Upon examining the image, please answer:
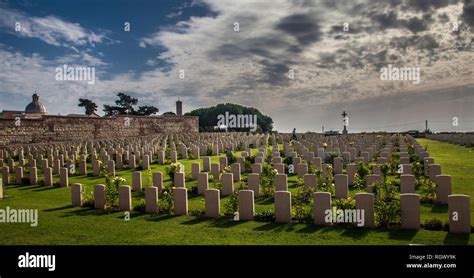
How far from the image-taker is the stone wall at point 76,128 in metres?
28.6

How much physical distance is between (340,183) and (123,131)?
117ft

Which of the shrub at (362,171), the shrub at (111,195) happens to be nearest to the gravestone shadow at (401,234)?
the shrub at (362,171)

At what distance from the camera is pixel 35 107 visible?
5906cm

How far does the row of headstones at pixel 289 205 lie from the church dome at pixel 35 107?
183ft

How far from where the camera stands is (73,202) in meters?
10.3

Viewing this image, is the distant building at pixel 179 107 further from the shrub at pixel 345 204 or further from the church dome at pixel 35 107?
the shrub at pixel 345 204

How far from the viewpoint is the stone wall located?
28562 mm

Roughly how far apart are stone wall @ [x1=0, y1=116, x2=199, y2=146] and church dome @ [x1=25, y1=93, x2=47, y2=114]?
2228 centimetres

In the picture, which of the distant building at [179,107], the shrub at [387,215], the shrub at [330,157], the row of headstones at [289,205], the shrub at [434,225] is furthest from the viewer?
the distant building at [179,107]

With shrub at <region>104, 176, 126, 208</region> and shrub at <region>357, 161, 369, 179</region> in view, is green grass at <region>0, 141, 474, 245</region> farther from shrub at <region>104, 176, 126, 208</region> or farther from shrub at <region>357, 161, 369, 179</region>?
shrub at <region>357, 161, 369, 179</region>

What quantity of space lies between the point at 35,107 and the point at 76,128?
29.3 meters

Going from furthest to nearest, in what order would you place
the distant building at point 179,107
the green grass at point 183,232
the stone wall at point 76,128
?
the distant building at point 179,107
the stone wall at point 76,128
the green grass at point 183,232
